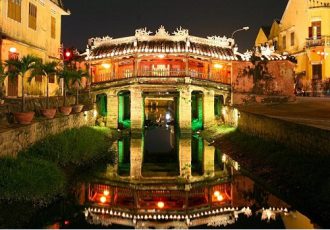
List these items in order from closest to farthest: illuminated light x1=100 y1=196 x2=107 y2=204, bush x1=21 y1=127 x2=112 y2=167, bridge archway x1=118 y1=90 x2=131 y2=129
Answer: illuminated light x1=100 y1=196 x2=107 y2=204, bush x1=21 y1=127 x2=112 y2=167, bridge archway x1=118 y1=90 x2=131 y2=129

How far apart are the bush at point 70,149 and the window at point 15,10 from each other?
7716 mm

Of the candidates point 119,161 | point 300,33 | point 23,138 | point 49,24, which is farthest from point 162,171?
point 300,33

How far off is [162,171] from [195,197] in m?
5.87

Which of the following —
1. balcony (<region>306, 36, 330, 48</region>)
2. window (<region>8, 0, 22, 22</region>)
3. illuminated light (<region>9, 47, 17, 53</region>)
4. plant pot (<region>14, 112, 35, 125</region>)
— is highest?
balcony (<region>306, 36, 330, 48</region>)

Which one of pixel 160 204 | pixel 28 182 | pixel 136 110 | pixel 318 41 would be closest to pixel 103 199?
pixel 160 204

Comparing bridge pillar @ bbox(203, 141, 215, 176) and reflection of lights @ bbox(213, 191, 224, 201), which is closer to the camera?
reflection of lights @ bbox(213, 191, 224, 201)

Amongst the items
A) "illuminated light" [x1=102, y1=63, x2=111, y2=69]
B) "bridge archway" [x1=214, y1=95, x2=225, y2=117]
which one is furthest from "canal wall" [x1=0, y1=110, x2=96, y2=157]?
"bridge archway" [x1=214, y1=95, x2=225, y2=117]

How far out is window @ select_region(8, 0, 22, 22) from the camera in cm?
2422

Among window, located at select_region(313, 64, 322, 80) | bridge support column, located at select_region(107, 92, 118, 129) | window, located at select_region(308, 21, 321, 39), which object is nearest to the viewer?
bridge support column, located at select_region(107, 92, 118, 129)

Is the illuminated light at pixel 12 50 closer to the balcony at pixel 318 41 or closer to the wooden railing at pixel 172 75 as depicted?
the wooden railing at pixel 172 75

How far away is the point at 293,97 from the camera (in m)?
36.3

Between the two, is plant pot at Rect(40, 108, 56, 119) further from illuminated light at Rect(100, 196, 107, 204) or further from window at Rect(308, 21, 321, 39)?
window at Rect(308, 21, 321, 39)

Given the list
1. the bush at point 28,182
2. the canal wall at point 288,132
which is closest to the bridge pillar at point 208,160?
the canal wall at point 288,132

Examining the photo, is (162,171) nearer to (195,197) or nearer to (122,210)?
(195,197)
